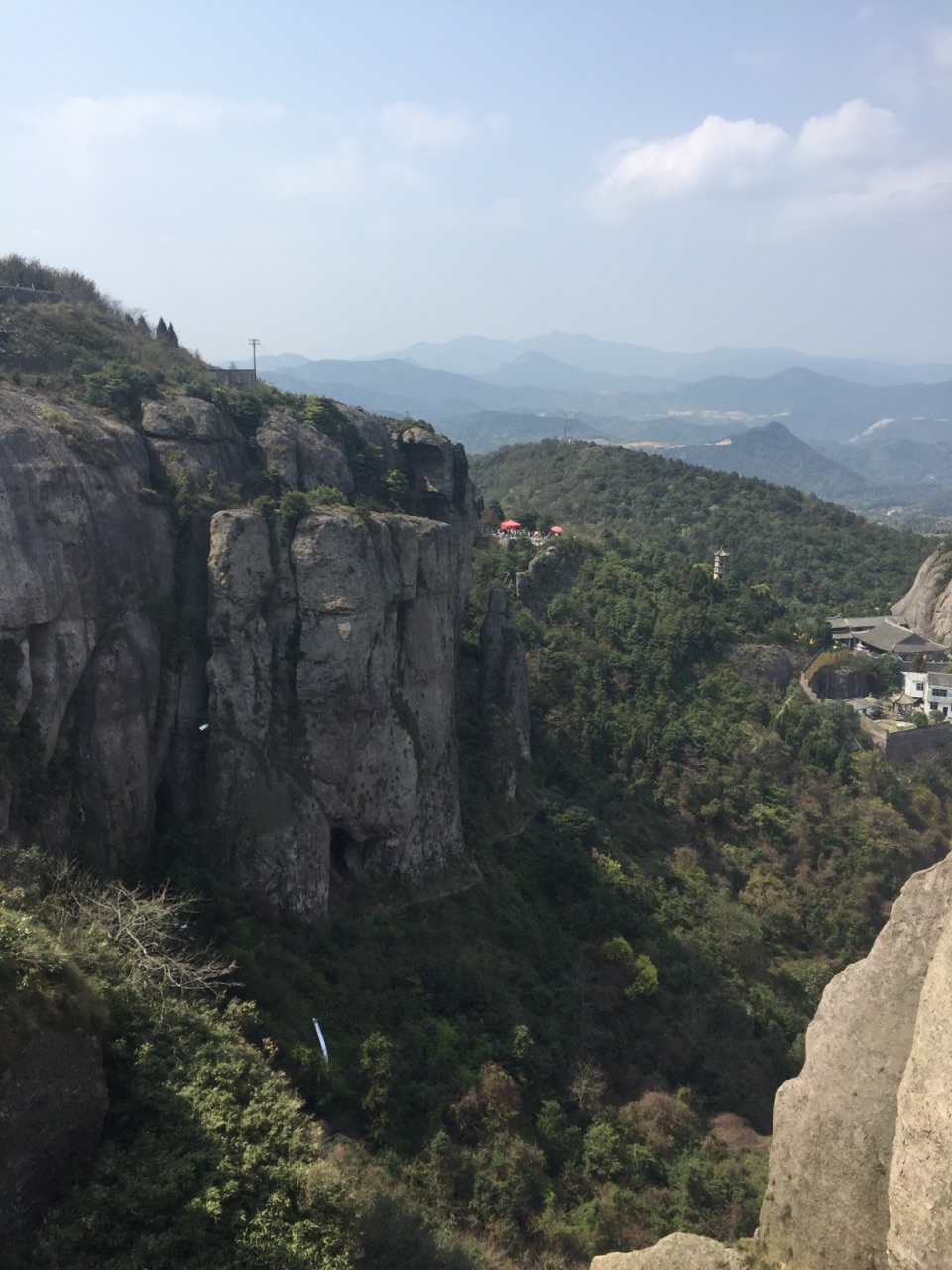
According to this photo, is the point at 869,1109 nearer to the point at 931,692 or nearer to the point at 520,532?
the point at 931,692

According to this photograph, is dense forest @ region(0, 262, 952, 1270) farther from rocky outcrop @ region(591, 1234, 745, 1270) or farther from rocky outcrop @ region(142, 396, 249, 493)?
rocky outcrop @ region(591, 1234, 745, 1270)

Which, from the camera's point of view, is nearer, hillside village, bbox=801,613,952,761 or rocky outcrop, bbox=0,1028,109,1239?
rocky outcrop, bbox=0,1028,109,1239

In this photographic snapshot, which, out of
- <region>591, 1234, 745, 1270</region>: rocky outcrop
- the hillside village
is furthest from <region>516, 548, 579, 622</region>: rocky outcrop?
<region>591, 1234, 745, 1270</region>: rocky outcrop

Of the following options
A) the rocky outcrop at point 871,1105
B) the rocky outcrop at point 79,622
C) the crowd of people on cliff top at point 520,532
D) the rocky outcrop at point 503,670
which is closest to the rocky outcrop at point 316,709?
the rocky outcrop at point 79,622

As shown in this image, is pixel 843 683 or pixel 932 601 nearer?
pixel 843 683

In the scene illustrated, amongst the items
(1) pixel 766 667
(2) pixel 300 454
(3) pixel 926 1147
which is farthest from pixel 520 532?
(3) pixel 926 1147
